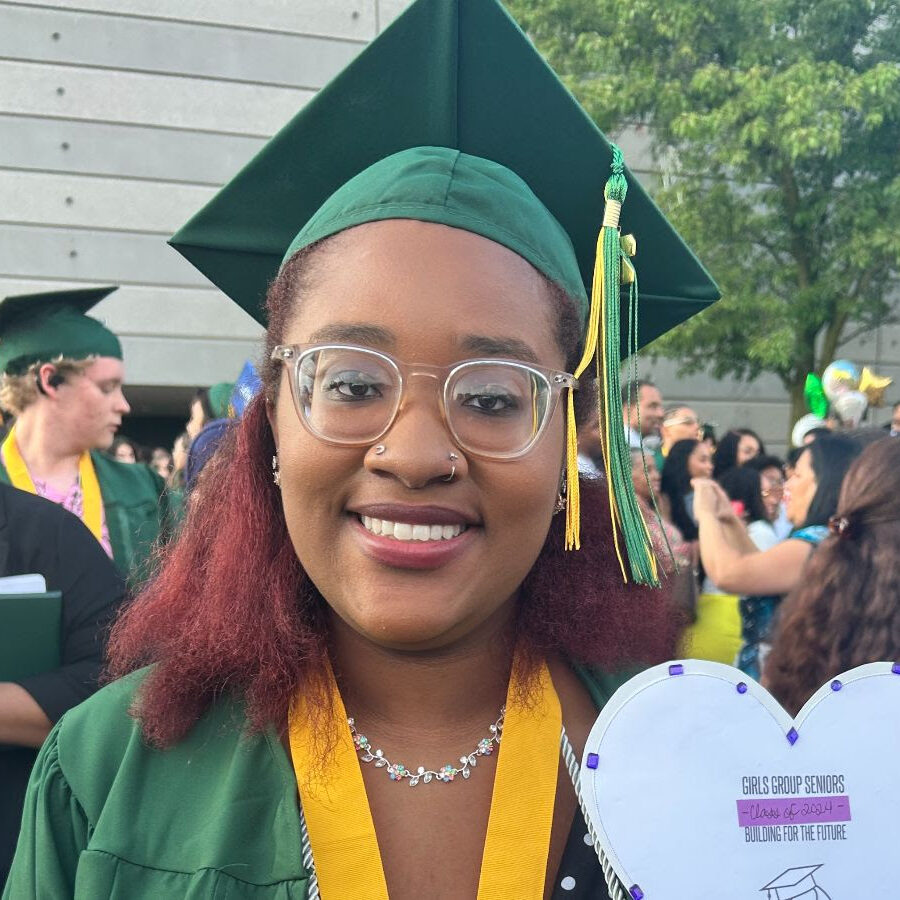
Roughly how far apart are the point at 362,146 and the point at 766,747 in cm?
102

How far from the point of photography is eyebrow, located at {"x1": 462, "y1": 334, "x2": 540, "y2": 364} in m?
1.41

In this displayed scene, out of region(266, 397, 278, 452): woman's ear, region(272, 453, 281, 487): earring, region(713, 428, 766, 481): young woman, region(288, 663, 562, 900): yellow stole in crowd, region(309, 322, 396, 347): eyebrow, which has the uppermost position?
region(713, 428, 766, 481): young woman

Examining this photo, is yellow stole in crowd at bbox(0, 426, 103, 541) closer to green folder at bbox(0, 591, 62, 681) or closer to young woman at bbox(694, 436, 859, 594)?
green folder at bbox(0, 591, 62, 681)

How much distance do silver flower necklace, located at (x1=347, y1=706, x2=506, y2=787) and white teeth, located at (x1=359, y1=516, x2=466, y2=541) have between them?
339 mm

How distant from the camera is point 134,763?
1.49 metres

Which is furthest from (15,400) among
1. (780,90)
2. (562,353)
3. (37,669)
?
(780,90)

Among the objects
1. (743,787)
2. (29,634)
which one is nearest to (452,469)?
(743,787)

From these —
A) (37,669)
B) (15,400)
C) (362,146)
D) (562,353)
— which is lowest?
(37,669)

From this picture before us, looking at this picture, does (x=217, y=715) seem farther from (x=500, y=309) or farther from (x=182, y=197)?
(x=182, y=197)

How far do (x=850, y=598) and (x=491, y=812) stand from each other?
149cm

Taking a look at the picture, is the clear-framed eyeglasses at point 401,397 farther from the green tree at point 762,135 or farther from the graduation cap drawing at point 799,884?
the green tree at point 762,135

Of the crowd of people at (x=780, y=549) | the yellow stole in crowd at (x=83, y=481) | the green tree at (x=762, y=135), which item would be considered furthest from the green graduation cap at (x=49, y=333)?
the green tree at (x=762, y=135)

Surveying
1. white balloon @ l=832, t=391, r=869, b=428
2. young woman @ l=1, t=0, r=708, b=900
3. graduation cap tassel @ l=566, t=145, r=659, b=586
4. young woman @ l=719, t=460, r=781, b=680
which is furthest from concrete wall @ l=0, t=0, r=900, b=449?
graduation cap tassel @ l=566, t=145, r=659, b=586

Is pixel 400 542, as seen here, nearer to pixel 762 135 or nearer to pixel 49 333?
pixel 49 333
